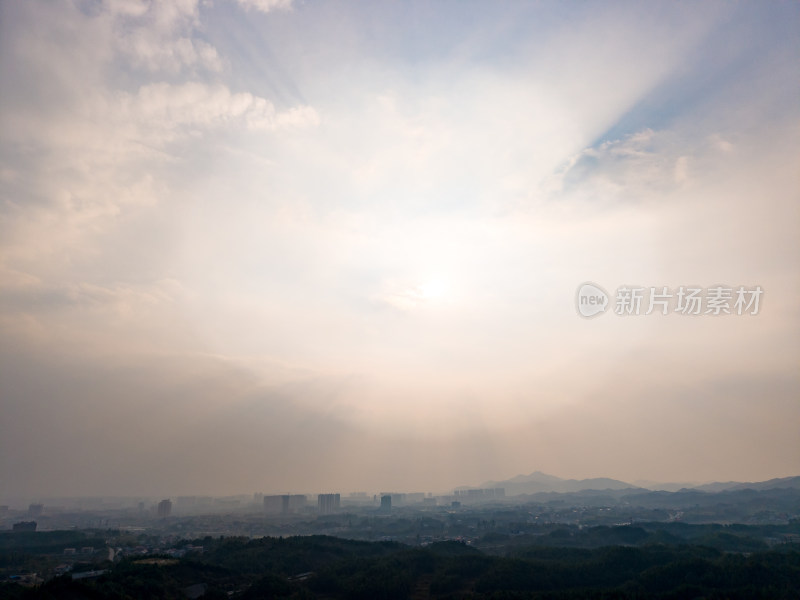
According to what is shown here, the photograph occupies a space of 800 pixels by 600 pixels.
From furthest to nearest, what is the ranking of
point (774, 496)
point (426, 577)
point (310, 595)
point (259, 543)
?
point (774, 496)
point (259, 543)
point (426, 577)
point (310, 595)

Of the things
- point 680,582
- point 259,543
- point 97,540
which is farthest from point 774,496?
point 97,540

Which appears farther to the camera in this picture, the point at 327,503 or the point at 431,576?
the point at 327,503

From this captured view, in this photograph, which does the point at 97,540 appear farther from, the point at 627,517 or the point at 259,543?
the point at 627,517

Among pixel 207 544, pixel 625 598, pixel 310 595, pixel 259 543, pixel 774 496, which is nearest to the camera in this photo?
pixel 625 598

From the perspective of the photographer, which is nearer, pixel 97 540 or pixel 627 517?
pixel 97 540

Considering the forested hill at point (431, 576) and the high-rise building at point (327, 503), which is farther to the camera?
the high-rise building at point (327, 503)

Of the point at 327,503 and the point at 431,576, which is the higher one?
the point at 431,576

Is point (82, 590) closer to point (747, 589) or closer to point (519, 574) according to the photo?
point (519, 574)

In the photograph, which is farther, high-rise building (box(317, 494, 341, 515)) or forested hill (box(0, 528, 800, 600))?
high-rise building (box(317, 494, 341, 515))

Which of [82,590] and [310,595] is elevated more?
Result: [82,590]
